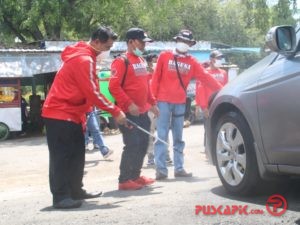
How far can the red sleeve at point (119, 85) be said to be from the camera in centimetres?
626

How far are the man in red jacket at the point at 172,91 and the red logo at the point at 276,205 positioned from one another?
205 centimetres

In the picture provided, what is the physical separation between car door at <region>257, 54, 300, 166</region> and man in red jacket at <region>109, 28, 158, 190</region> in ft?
5.64

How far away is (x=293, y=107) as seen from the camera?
4664 mm

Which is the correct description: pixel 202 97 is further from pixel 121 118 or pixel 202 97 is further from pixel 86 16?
pixel 86 16

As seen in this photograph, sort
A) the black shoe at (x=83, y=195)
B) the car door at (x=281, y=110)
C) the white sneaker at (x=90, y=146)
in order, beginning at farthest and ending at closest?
the white sneaker at (x=90, y=146) < the black shoe at (x=83, y=195) < the car door at (x=281, y=110)

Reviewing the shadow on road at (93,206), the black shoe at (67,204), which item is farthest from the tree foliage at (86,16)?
the black shoe at (67,204)

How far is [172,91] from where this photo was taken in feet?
23.3

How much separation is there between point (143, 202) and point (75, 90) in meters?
1.27

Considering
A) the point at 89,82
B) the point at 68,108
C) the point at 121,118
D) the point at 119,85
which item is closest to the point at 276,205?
the point at 121,118

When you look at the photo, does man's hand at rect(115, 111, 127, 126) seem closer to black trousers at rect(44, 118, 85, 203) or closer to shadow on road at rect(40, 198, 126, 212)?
black trousers at rect(44, 118, 85, 203)

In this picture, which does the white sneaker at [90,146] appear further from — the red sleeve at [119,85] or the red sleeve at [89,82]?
the red sleeve at [89,82]

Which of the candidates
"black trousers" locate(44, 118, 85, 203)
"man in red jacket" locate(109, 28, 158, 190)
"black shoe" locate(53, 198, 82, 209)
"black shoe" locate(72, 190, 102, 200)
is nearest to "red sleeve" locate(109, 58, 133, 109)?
"man in red jacket" locate(109, 28, 158, 190)

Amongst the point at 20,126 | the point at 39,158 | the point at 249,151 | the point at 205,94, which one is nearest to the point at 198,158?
the point at 205,94

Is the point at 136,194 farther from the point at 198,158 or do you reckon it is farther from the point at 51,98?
the point at 198,158
